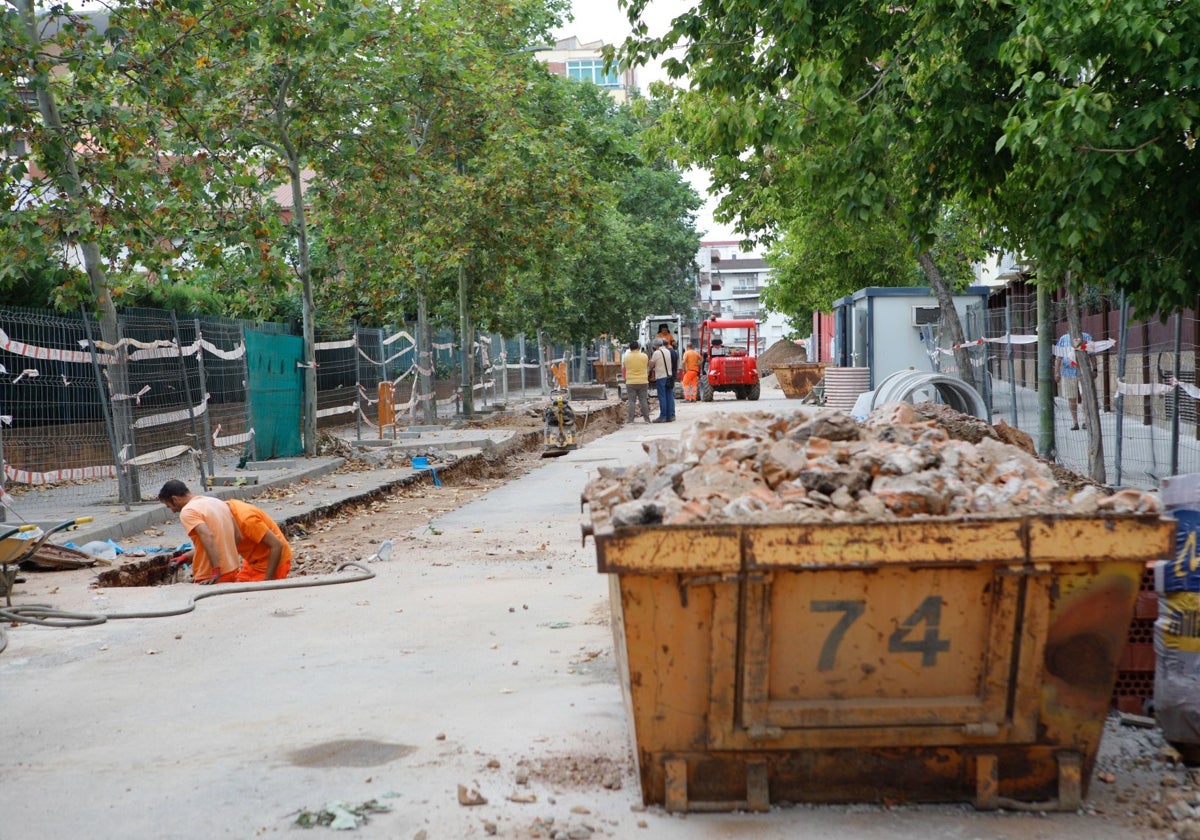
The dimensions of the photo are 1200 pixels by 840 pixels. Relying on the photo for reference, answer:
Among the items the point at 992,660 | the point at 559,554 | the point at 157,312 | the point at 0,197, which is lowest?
the point at 559,554

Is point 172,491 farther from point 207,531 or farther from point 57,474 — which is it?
point 57,474

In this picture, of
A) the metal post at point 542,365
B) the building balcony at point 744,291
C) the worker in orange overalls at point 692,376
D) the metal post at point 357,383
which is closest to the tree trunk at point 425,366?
the metal post at point 357,383

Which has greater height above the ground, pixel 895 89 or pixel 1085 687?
pixel 895 89

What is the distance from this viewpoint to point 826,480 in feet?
15.6

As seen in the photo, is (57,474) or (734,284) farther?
(734,284)

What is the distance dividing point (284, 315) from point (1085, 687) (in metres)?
30.1

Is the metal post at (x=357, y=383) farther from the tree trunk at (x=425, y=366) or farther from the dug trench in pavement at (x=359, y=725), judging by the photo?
the dug trench in pavement at (x=359, y=725)

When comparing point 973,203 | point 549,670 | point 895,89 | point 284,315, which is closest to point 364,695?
point 549,670

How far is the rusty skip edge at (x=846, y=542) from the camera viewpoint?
422cm

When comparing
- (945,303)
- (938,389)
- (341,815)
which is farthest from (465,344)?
(341,815)

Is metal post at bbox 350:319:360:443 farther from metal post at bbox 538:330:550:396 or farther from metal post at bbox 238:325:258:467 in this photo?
metal post at bbox 538:330:550:396

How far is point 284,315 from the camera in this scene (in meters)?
32.7

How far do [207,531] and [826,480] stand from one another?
20.8 ft

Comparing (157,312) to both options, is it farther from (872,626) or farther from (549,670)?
(872,626)
